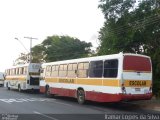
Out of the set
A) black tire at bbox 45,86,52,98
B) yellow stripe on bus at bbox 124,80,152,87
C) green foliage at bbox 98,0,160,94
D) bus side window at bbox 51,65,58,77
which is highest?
green foliage at bbox 98,0,160,94

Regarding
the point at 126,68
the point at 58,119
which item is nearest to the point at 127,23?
the point at 126,68

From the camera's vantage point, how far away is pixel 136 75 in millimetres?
19672

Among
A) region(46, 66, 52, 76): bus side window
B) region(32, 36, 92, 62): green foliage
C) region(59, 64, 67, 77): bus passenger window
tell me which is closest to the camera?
region(59, 64, 67, 77): bus passenger window

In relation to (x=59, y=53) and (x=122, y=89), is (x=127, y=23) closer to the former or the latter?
(x=122, y=89)

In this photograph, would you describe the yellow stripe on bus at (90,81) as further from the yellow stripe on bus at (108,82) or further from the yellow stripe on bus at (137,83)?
the yellow stripe on bus at (137,83)

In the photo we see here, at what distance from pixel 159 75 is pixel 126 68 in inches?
287

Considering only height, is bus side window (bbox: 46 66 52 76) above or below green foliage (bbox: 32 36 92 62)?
below

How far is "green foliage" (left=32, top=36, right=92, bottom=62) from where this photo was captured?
2274 inches

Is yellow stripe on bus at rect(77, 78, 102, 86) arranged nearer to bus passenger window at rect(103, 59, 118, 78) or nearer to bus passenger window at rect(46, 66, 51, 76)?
bus passenger window at rect(103, 59, 118, 78)

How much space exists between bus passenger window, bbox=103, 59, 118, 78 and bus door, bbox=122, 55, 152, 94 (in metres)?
0.59

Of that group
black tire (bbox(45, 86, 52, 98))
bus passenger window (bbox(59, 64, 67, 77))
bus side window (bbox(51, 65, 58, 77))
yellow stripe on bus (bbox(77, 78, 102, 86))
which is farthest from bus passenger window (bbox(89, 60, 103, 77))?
black tire (bbox(45, 86, 52, 98))

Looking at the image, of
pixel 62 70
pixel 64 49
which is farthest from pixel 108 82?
pixel 64 49

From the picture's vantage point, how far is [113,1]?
28.1 m

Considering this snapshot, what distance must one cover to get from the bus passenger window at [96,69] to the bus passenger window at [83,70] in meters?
0.52
